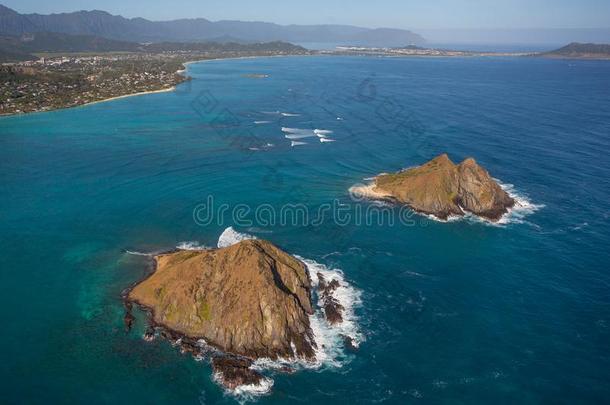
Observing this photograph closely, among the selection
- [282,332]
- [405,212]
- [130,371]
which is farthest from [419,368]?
[405,212]

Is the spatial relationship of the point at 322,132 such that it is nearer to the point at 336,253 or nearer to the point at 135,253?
the point at 336,253

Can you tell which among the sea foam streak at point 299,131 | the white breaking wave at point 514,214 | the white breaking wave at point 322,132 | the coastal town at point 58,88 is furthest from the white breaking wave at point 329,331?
the coastal town at point 58,88

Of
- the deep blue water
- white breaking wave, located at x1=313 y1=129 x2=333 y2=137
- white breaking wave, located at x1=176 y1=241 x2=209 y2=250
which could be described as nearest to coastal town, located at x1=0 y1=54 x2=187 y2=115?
the deep blue water

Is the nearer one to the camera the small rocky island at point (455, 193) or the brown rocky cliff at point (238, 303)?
the brown rocky cliff at point (238, 303)

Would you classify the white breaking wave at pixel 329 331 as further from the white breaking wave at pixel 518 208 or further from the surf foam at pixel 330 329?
the white breaking wave at pixel 518 208

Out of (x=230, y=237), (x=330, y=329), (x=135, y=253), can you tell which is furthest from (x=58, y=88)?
(x=330, y=329)
